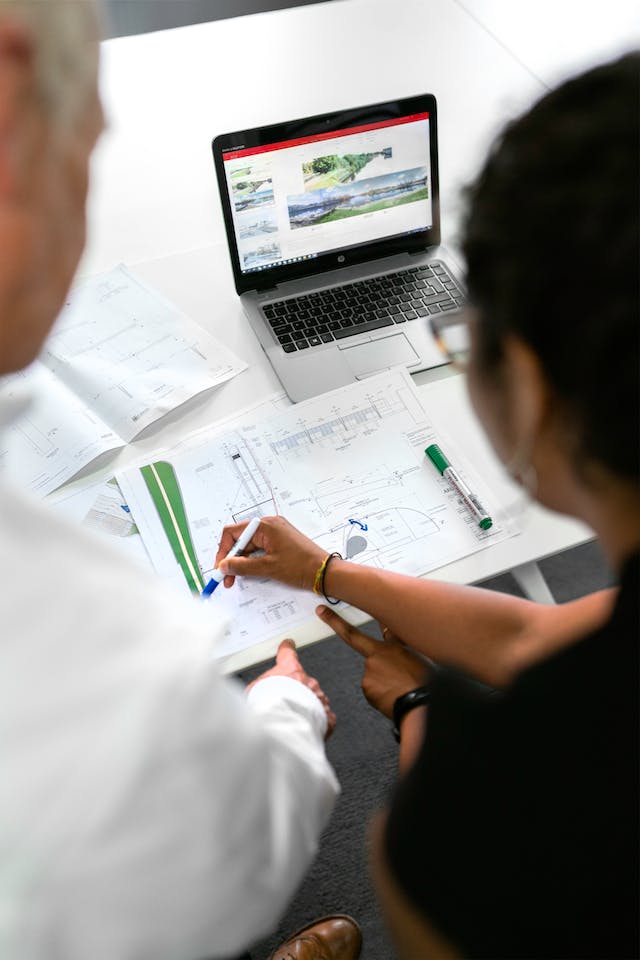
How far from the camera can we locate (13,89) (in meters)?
0.56

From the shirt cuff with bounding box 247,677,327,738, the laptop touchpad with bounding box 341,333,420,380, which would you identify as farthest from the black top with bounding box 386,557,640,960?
the laptop touchpad with bounding box 341,333,420,380

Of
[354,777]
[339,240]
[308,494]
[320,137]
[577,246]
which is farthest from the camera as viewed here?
[354,777]

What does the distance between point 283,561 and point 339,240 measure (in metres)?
0.60

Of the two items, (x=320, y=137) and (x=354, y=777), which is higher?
(x=320, y=137)

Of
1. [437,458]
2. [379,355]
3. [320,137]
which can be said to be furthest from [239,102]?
[437,458]

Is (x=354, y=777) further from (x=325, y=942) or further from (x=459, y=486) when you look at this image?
(x=459, y=486)

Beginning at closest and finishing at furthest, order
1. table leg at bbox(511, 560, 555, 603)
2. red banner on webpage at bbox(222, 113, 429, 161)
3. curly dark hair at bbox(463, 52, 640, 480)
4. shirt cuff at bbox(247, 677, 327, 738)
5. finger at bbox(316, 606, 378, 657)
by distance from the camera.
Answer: curly dark hair at bbox(463, 52, 640, 480)
shirt cuff at bbox(247, 677, 327, 738)
finger at bbox(316, 606, 378, 657)
table leg at bbox(511, 560, 555, 603)
red banner on webpage at bbox(222, 113, 429, 161)

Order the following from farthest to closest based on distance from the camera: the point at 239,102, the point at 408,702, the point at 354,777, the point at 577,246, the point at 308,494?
the point at 239,102 < the point at 354,777 < the point at 308,494 < the point at 408,702 < the point at 577,246

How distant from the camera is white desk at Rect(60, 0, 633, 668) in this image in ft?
4.46

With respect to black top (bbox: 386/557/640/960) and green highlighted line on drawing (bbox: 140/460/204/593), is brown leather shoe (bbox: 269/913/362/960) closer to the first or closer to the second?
green highlighted line on drawing (bbox: 140/460/204/593)

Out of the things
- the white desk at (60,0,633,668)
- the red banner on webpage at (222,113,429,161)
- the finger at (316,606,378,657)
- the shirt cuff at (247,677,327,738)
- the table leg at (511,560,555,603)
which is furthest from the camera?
the white desk at (60,0,633,668)

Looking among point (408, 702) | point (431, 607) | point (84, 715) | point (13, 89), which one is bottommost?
point (408, 702)

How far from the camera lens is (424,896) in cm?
58

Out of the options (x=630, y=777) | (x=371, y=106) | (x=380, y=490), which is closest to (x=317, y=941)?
(x=380, y=490)
